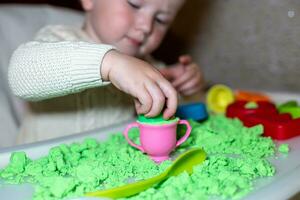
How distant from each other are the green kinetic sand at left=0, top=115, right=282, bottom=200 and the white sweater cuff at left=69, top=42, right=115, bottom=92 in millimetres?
95

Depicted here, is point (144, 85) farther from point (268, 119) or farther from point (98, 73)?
point (268, 119)

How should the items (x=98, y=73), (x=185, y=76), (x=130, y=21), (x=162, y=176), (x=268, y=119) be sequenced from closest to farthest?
(x=162, y=176), (x=98, y=73), (x=268, y=119), (x=130, y=21), (x=185, y=76)

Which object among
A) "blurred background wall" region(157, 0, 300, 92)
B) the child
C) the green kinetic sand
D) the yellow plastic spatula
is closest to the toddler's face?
the child

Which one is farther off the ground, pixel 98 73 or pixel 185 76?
pixel 98 73

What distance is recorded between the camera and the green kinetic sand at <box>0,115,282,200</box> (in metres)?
0.47

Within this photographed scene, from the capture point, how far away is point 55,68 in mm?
640

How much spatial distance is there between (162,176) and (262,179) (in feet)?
0.42

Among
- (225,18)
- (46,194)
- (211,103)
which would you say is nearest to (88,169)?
(46,194)

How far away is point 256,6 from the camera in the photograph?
845 mm

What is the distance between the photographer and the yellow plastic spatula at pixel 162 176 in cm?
45

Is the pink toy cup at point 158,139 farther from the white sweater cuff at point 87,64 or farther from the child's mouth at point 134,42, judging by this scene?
the child's mouth at point 134,42

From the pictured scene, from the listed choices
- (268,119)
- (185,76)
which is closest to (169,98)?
(268,119)

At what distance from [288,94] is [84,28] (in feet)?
1.55

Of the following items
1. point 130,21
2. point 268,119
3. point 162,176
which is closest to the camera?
point 162,176
